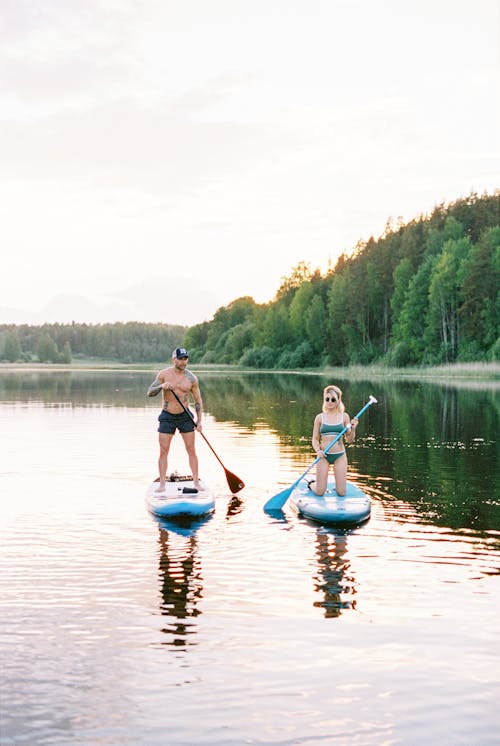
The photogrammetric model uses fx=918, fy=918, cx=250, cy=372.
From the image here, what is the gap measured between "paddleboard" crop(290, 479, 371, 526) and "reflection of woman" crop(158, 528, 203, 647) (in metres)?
1.98

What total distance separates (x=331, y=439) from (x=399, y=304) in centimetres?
9385

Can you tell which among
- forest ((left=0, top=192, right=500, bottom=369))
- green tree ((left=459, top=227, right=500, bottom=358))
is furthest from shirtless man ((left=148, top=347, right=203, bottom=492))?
green tree ((left=459, top=227, right=500, bottom=358))

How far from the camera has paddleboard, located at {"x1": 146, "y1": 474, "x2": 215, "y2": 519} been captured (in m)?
13.8

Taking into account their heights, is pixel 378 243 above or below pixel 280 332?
above

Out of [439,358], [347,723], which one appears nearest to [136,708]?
[347,723]

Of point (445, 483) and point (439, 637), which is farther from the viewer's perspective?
point (445, 483)

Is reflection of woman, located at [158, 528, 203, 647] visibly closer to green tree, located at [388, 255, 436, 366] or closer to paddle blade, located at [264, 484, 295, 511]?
paddle blade, located at [264, 484, 295, 511]

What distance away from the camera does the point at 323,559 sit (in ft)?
36.9

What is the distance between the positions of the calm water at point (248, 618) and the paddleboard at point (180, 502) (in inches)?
11.8

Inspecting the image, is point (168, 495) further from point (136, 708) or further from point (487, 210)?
point (487, 210)

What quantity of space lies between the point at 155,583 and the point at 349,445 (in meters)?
15.8

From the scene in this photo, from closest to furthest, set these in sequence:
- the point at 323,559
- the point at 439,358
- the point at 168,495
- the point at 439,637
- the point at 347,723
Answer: the point at 347,723
the point at 439,637
the point at 323,559
the point at 168,495
the point at 439,358

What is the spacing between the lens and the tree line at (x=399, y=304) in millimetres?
90750

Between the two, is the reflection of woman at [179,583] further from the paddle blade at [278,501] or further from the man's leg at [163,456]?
the paddle blade at [278,501]
